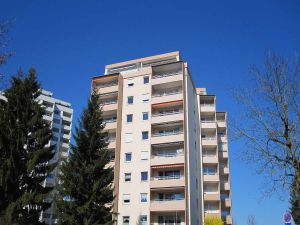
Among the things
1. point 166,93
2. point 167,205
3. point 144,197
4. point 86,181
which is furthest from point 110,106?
point 86,181

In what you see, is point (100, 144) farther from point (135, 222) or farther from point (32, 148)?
point (135, 222)

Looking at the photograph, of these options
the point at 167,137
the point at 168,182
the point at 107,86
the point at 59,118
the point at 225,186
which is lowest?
the point at 168,182

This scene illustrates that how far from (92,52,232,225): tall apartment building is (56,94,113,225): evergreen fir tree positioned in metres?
13.9

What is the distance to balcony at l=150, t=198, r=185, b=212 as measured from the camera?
41906mm

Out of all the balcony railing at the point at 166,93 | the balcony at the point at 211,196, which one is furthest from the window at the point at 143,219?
the balcony railing at the point at 166,93

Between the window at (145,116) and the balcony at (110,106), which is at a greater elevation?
the balcony at (110,106)

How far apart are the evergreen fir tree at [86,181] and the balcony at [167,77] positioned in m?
21.0

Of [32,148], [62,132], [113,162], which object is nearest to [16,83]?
[32,148]

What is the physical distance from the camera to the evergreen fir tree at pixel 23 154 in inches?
976

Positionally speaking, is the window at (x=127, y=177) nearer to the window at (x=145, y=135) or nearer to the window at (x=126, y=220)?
the window at (x=126, y=220)

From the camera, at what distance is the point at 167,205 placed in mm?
42312

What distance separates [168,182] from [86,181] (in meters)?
17.1

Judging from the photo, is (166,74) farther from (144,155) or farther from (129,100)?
(144,155)

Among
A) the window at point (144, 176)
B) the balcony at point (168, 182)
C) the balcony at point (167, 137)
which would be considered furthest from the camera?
the balcony at point (167, 137)
